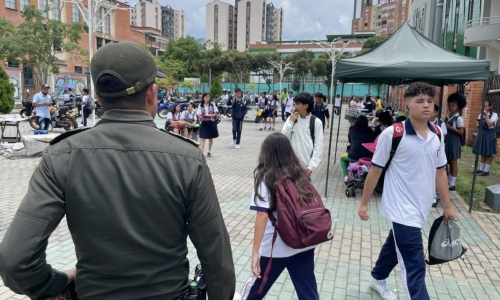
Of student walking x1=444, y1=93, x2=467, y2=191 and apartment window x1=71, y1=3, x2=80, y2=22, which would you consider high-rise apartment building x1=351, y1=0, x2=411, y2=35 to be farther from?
student walking x1=444, y1=93, x2=467, y2=191

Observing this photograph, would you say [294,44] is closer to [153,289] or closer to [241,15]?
[241,15]

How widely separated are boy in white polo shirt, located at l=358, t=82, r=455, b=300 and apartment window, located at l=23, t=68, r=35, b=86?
37575 millimetres

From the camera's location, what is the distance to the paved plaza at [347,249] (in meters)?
3.72

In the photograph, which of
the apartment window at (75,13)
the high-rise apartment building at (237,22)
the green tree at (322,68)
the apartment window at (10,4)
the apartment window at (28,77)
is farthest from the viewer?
the high-rise apartment building at (237,22)

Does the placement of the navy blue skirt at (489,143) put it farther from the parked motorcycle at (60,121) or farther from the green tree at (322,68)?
the green tree at (322,68)

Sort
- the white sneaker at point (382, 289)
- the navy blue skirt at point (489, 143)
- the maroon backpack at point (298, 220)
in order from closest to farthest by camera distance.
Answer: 1. the maroon backpack at point (298, 220)
2. the white sneaker at point (382, 289)
3. the navy blue skirt at point (489, 143)

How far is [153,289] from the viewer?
4.68ft

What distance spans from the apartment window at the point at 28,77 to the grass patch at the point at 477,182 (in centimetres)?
3475

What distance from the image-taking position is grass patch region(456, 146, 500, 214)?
6730 mm

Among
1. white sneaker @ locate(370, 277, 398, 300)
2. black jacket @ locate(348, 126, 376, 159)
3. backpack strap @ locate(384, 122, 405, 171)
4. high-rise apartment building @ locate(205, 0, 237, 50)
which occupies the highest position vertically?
high-rise apartment building @ locate(205, 0, 237, 50)

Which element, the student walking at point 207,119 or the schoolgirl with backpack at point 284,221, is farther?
the student walking at point 207,119

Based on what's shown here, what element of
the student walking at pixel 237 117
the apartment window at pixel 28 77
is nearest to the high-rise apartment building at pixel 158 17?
the apartment window at pixel 28 77

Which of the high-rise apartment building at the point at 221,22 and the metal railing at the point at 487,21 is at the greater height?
the high-rise apartment building at the point at 221,22

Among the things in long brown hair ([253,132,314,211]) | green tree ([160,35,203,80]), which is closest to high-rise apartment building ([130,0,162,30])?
green tree ([160,35,203,80])
